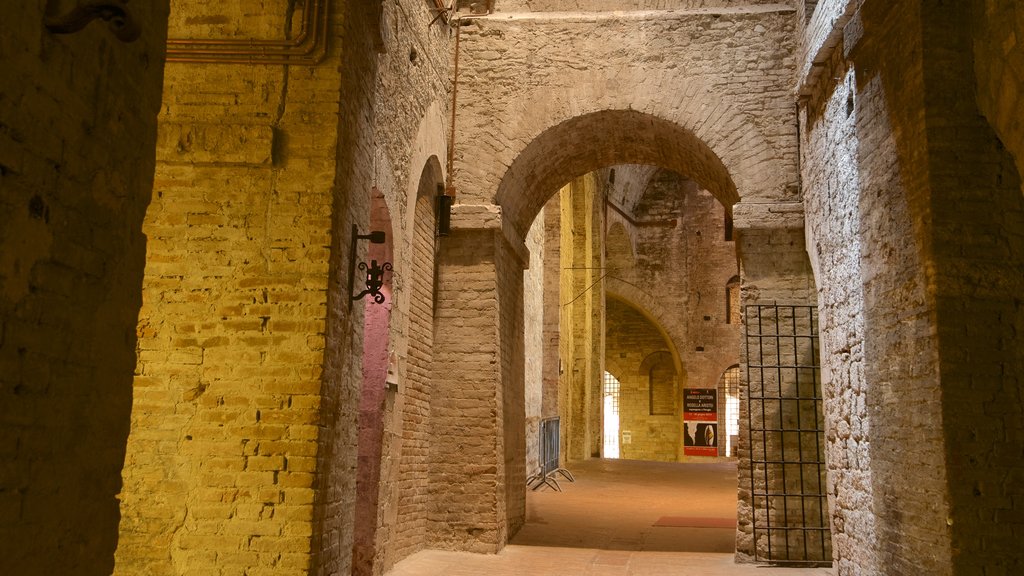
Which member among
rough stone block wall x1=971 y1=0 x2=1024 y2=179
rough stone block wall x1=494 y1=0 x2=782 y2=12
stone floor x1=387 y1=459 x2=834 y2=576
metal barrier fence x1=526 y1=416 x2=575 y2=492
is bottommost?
stone floor x1=387 y1=459 x2=834 y2=576

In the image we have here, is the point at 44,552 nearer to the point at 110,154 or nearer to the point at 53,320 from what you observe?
the point at 53,320

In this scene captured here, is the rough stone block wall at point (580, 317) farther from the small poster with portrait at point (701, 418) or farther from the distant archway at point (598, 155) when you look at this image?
the distant archway at point (598, 155)

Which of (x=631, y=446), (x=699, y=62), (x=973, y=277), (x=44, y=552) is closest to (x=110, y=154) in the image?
(x=44, y=552)

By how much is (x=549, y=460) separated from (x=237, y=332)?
1194cm

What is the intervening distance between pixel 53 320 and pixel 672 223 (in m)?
24.2

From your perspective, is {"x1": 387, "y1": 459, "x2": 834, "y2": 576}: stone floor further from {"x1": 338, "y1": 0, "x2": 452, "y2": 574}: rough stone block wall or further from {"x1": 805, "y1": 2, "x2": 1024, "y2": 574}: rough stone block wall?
{"x1": 805, "y1": 2, "x2": 1024, "y2": 574}: rough stone block wall

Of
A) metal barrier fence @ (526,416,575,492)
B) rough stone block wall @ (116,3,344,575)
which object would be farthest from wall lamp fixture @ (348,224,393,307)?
metal barrier fence @ (526,416,575,492)

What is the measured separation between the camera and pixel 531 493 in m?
13.9

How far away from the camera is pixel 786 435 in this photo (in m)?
8.65

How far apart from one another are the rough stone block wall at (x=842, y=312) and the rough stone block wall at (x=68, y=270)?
18.0 ft

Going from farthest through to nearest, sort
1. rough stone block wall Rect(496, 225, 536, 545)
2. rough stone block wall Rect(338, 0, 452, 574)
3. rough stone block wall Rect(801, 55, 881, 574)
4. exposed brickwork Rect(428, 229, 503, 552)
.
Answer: rough stone block wall Rect(496, 225, 536, 545), exposed brickwork Rect(428, 229, 503, 552), rough stone block wall Rect(338, 0, 452, 574), rough stone block wall Rect(801, 55, 881, 574)

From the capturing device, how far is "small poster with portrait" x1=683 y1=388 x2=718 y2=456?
2278cm

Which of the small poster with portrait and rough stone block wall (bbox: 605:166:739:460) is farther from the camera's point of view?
rough stone block wall (bbox: 605:166:739:460)

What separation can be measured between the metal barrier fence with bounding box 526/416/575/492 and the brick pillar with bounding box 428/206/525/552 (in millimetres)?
5164
